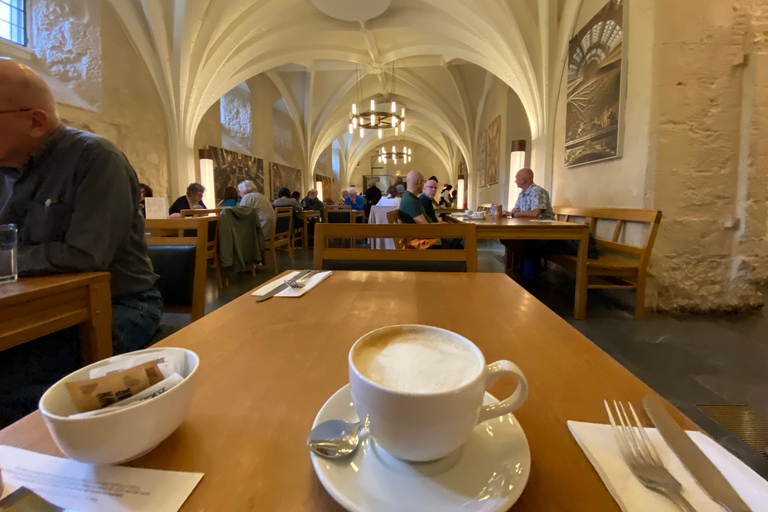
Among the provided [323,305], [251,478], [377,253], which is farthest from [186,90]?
[251,478]

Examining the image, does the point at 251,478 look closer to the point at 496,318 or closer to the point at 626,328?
the point at 496,318

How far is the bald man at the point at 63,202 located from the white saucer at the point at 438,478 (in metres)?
1.07

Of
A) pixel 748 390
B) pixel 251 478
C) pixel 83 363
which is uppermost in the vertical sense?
pixel 251 478

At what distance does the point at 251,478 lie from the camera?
31cm

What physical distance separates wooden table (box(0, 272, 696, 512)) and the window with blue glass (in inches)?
230

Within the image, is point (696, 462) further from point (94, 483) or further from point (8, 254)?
point (8, 254)

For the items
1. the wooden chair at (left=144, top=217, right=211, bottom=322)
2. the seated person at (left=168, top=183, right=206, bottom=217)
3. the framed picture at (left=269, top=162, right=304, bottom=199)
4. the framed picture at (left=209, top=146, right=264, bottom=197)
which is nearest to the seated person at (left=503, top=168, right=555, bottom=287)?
the wooden chair at (left=144, top=217, right=211, bottom=322)

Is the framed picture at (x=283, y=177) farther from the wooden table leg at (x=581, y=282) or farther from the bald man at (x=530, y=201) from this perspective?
the wooden table leg at (x=581, y=282)

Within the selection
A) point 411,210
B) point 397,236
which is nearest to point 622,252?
point 411,210

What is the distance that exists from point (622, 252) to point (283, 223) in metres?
4.15

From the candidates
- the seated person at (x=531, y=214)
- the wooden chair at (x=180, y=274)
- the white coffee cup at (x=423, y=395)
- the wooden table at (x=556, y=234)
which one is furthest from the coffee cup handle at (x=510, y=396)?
the seated person at (x=531, y=214)

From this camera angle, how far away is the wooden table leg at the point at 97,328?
37.8 inches

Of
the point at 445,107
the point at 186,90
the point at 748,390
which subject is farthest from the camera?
the point at 445,107

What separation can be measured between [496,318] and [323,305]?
0.38m
